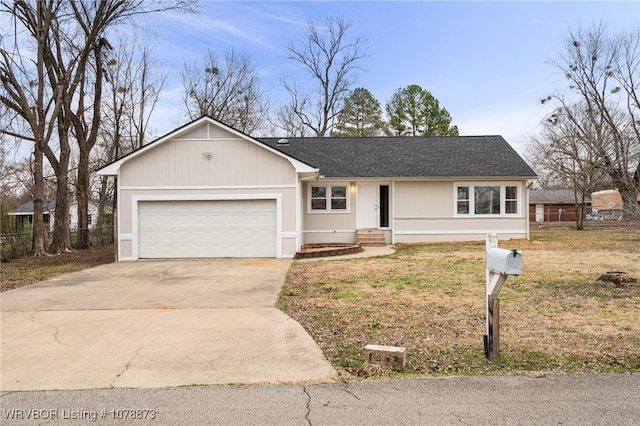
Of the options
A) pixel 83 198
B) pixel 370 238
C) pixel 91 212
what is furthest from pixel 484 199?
pixel 91 212

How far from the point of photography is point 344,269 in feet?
38.8

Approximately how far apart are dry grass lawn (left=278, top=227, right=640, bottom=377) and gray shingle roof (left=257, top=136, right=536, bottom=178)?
22.6 ft

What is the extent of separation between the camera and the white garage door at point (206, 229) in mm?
14797

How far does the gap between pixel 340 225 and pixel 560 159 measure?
22.0 metres

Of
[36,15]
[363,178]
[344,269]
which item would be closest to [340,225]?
[363,178]

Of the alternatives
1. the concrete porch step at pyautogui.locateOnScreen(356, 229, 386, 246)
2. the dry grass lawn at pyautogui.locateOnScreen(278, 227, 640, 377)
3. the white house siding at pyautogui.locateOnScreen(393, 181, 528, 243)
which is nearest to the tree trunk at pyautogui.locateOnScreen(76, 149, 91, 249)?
the concrete porch step at pyautogui.locateOnScreen(356, 229, 386, 246)

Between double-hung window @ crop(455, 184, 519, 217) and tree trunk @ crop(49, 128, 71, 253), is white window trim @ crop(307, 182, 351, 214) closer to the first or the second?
double-hung window @ crop(455, 184, 519, 217)

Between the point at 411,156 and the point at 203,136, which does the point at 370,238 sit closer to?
the point at 411,156

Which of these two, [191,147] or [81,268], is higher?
[191,147]

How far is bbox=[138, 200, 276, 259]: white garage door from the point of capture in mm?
14797

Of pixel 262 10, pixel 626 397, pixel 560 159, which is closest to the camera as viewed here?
pixel 626 397

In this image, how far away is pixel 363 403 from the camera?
360 centimetres

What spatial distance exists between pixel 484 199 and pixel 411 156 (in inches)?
145

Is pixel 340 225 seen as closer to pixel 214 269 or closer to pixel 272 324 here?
pixel 214 269
